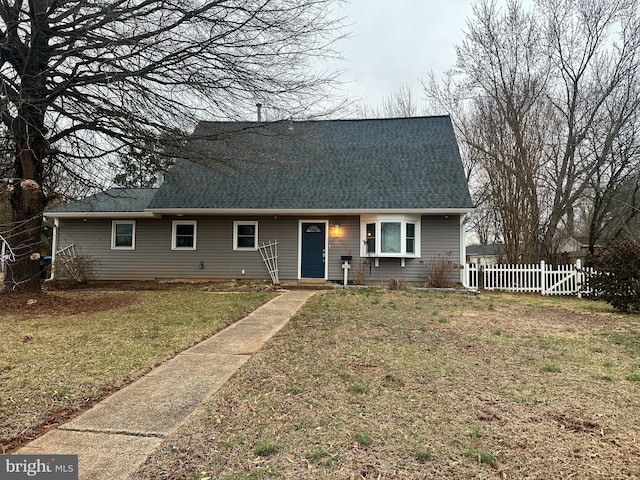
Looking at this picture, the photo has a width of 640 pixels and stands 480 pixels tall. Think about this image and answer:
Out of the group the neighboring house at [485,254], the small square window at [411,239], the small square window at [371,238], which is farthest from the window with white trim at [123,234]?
the neighboring house at [485,254]

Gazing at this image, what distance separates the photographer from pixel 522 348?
524 cm

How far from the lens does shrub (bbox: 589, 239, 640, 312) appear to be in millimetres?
8648

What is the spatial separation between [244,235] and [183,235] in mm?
2293

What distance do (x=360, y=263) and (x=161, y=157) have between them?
7.06m

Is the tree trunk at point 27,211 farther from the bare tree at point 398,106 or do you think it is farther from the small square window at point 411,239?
the bare tree at point 398,106

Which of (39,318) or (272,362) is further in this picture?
(39,318)

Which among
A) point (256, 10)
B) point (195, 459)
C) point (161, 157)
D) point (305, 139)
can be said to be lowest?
point (195, 459)

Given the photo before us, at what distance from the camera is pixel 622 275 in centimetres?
884

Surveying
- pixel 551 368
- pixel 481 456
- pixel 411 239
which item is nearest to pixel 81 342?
pixel 481 456

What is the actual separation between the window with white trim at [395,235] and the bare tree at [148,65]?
5.68 m

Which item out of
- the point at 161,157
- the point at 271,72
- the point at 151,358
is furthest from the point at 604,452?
the point at 161,157

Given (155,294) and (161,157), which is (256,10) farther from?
(155,294)

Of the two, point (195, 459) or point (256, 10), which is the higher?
point (256, 10)

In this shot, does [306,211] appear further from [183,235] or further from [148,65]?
[148,65]
